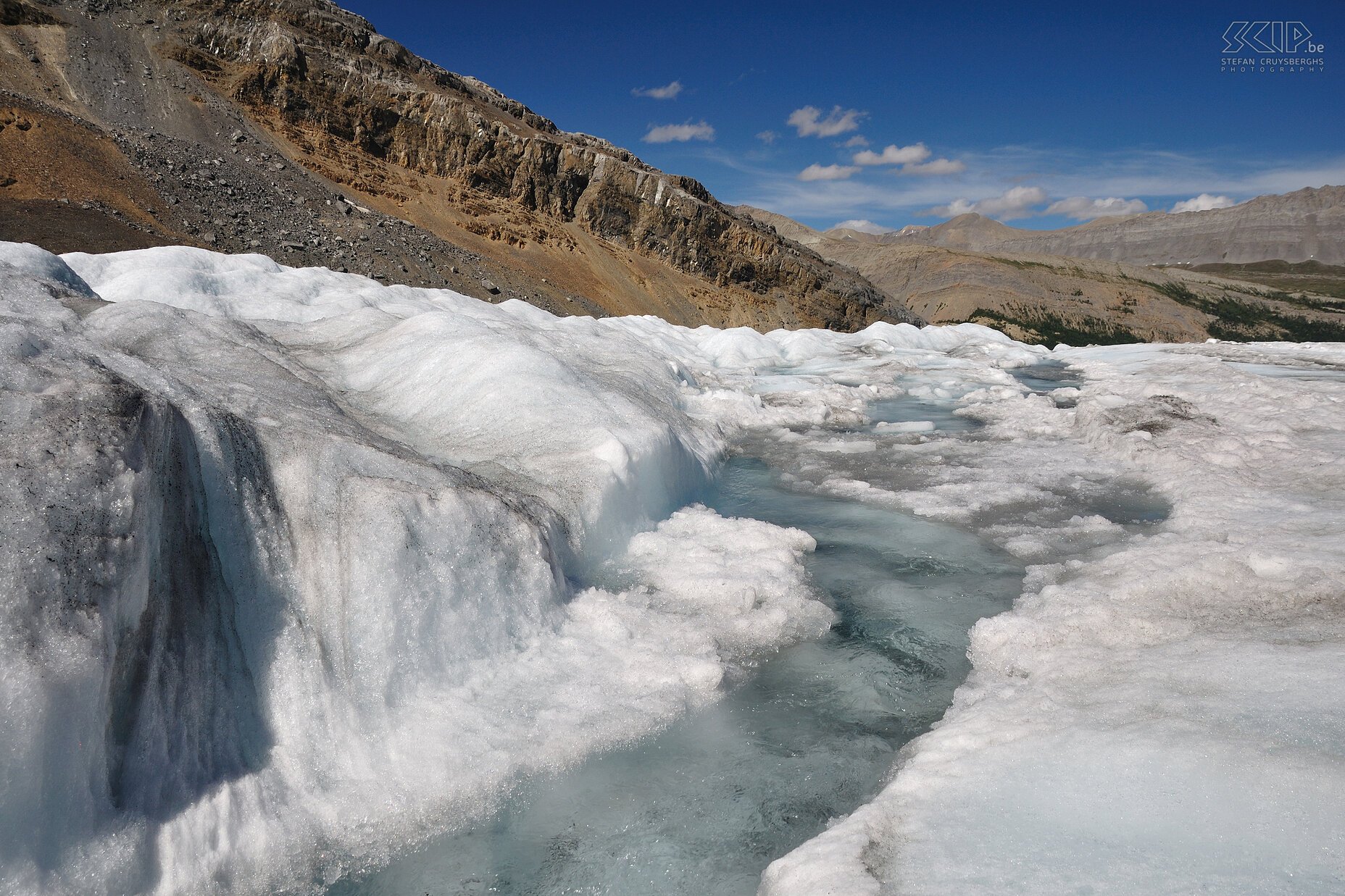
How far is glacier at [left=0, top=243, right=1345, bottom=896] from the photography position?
2.48 m

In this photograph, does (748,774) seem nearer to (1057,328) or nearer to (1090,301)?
(1057,328)

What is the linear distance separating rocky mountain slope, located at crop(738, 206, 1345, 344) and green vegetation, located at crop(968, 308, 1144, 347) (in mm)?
111

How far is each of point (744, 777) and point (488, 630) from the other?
1.54 meters

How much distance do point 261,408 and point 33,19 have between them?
3196 centimetres

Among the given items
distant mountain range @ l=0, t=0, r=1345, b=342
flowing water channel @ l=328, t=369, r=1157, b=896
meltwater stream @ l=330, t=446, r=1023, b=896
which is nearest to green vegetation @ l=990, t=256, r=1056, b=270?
distant mountain range @ l=0, t=0, r=1345, b=342

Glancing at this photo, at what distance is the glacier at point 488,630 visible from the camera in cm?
248

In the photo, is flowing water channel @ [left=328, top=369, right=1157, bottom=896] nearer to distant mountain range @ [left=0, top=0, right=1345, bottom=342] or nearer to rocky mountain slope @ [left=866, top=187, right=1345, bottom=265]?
distant mountain range @ [left=0, top=0, right=1345, bottom=342]

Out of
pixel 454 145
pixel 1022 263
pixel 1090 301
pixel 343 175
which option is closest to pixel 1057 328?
pixel 1090 301

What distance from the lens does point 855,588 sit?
214 inches

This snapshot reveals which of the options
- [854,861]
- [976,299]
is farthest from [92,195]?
[976,299]

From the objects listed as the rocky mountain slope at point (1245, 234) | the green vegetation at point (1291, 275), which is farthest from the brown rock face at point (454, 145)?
the rocky mountain slope at point (1245, 234)

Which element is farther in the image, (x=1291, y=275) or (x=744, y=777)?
(x=1291, y=275)

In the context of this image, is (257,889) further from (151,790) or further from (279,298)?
(279,298)

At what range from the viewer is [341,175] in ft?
93.2
